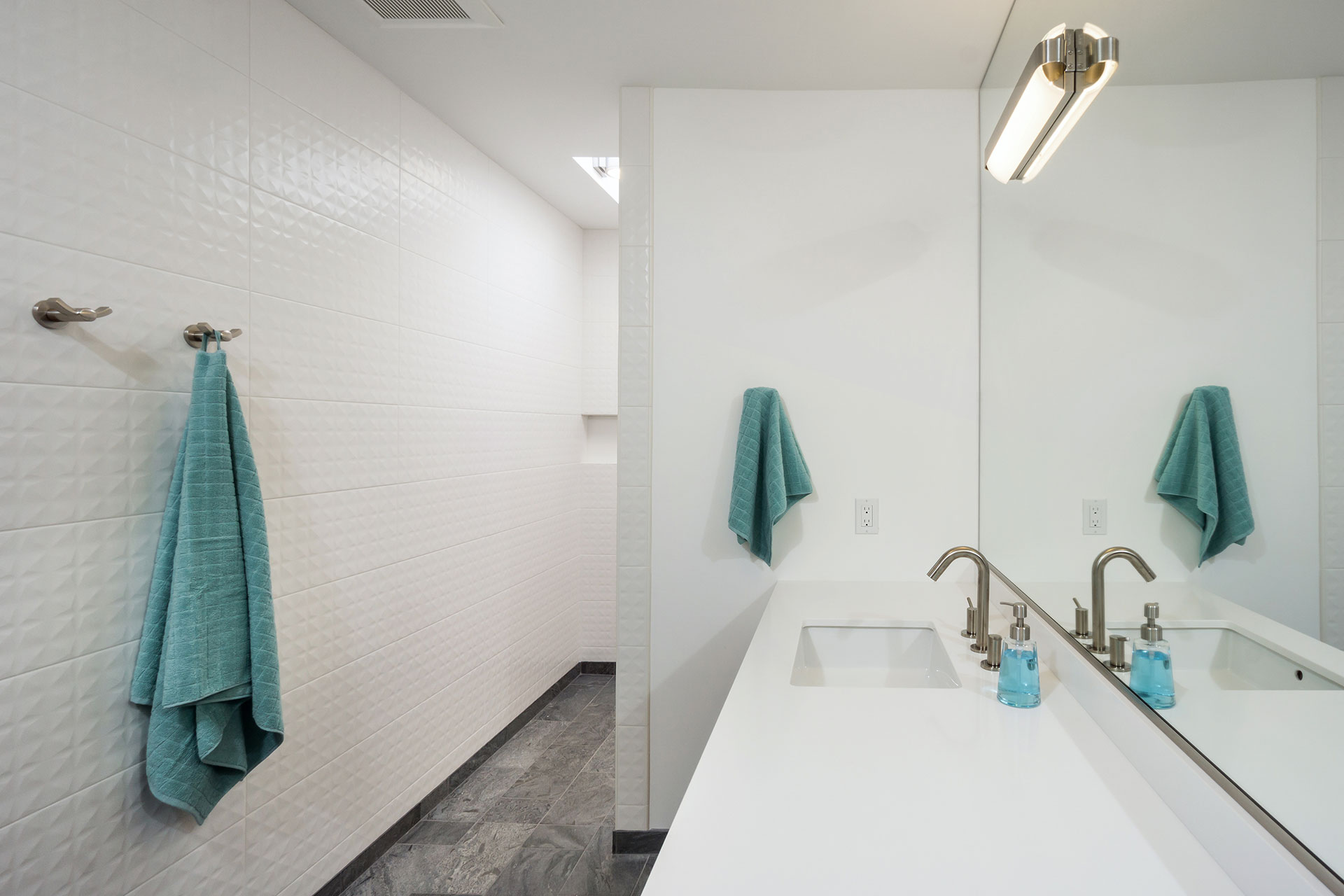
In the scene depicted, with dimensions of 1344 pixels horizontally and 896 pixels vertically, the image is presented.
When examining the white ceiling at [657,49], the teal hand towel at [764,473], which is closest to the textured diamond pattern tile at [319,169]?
the white ceiling at [657,49]

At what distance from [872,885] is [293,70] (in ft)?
7.02

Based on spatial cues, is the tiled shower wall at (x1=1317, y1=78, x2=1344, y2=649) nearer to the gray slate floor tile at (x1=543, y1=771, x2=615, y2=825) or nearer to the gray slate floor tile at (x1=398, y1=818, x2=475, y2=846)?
the gray slate floor tile at (x1=543, y1=771, x2=615, y2=825)

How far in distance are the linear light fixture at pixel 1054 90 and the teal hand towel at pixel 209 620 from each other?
164 centimetres

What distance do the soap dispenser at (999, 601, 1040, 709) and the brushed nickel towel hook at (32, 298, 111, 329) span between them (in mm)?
1690

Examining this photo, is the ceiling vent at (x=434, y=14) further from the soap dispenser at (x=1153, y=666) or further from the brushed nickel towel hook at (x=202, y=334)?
the soap dispenser at (x=1153, y=666)

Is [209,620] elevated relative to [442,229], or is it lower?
lower

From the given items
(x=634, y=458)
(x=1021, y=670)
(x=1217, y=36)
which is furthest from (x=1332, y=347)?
(x=634, y=458)

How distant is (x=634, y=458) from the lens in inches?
85.2

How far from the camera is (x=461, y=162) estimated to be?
259 cm

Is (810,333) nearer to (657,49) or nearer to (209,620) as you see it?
(657,49)

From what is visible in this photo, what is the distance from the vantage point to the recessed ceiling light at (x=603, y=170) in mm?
2867

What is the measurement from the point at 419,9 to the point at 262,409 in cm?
108

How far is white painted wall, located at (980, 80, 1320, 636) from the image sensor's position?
67 cm

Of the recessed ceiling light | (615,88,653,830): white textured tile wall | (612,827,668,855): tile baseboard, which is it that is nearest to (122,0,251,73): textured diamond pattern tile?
(615,88,653,830): white textured tile wall
